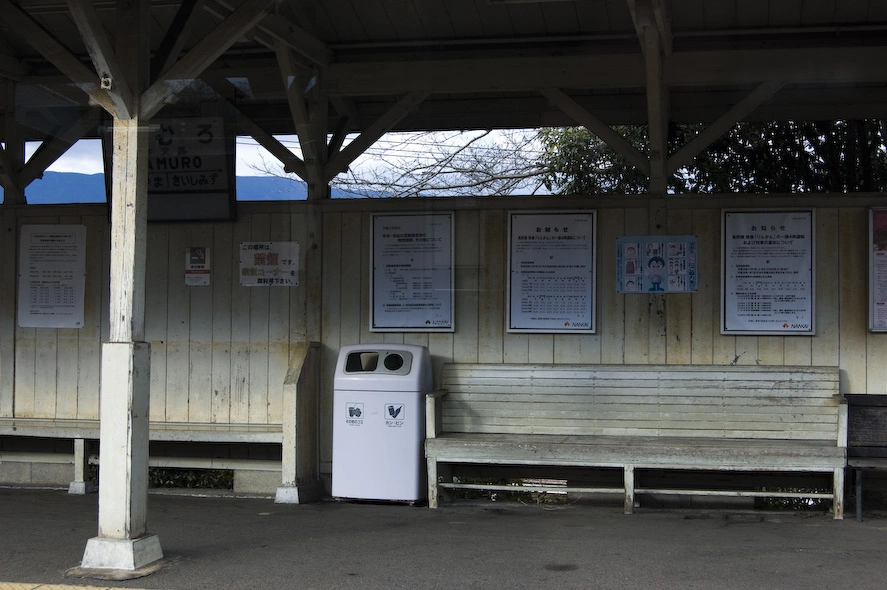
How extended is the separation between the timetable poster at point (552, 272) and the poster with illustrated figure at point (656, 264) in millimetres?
219

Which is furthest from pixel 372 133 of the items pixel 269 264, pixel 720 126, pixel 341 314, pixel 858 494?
pixel 858 494

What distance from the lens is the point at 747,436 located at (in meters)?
6.39

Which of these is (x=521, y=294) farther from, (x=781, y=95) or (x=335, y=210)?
(x=781, y=95)

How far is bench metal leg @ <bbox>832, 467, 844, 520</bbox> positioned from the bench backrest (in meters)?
0.38

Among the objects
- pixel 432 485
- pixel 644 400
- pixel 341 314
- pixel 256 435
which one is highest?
pixel 341 314

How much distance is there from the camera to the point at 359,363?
669cm

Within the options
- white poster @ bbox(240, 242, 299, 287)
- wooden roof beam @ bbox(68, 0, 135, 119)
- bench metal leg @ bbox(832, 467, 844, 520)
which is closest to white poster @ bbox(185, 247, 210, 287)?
white poster @ bbox(240, 242, 299, 287)

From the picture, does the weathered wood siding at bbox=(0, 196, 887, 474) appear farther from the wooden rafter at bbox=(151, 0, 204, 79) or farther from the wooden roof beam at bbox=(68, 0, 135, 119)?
the wooden roof beam at bbox=(68, 0, 135, 119)

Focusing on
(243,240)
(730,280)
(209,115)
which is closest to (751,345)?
(730,280)

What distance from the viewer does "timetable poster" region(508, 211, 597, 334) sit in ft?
22.0

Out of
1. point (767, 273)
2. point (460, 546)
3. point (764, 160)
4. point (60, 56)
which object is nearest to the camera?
point (60, 56)

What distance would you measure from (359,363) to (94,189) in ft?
8.66

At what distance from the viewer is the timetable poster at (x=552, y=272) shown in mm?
6703

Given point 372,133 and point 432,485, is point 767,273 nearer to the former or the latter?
point 432,485
